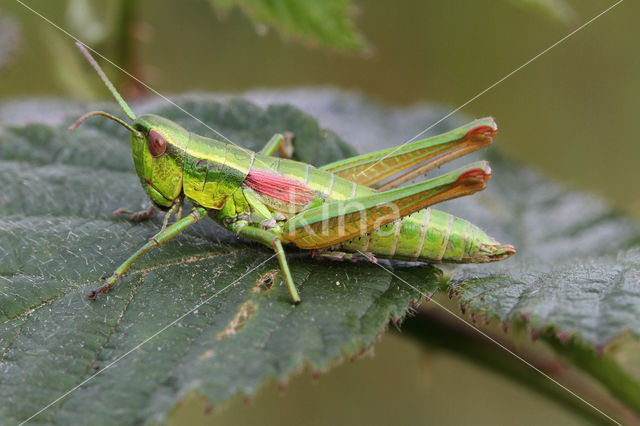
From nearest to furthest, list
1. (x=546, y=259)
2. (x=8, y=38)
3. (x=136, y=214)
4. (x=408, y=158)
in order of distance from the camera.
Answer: (x=136, y=214), (x=408, y=158), (x=546, y=259), (x=8, y=38)

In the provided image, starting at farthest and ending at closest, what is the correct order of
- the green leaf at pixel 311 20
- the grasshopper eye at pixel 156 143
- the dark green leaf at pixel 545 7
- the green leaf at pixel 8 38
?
the green leaf at pixel 8 38, the green leaf at pixel 311 20, the dark green leaf at pixel 545 7, the grasshopper eye at pixel 156 143

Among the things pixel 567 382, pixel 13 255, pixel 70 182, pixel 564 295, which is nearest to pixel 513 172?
pixel 567 382

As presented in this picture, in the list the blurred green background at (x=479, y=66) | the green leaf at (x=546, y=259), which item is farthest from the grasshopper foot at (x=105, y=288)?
the blurred green background at (x=479, y=66)

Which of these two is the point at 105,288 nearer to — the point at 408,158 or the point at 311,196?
the point at 311,196

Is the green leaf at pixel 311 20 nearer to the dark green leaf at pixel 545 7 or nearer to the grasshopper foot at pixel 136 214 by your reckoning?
the dark green leaf at pixel 545 7

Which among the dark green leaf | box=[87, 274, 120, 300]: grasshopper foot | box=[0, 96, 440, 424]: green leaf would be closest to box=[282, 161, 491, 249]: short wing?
box=[0, 96, 440, 424]: green leaf

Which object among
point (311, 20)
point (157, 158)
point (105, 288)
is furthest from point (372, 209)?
point (311, 20)

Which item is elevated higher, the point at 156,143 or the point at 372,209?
the point at 372,209

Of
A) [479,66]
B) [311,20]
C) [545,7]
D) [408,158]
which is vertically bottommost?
[408,158]
